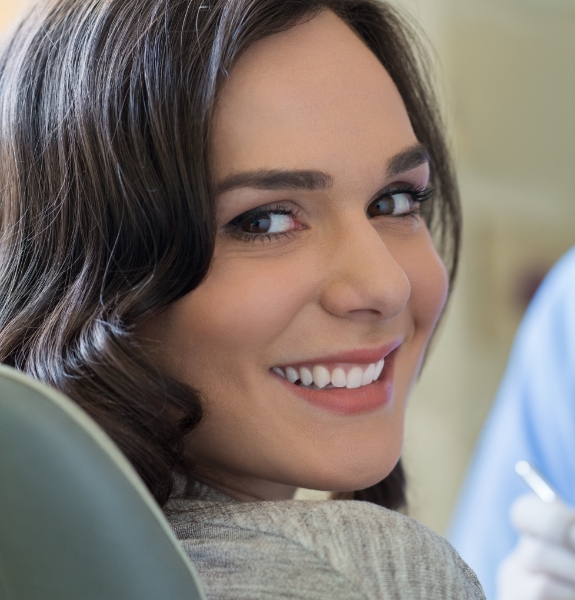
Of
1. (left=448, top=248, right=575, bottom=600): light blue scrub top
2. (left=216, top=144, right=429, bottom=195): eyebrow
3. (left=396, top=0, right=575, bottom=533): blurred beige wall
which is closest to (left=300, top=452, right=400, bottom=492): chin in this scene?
(left=216, top=144, right=429, bottom=195): eyebrow

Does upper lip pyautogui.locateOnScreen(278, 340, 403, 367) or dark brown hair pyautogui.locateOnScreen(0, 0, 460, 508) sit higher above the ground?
dark brown hair pyautogui.locateOnScreen(0, 0, 460, 508)

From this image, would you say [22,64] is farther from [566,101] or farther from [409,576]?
[566,101]

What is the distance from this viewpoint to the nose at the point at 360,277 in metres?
0.74

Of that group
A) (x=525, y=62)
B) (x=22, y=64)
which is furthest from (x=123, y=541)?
(x=525, y=62)

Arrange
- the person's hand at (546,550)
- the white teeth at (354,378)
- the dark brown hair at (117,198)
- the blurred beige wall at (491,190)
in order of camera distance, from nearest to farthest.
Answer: the dark brown hair at (117,198), the white teeth at (354,378), the person's hand at (546,550), the blurred beige wall at (491,190)

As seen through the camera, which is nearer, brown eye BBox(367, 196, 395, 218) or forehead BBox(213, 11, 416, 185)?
forehead BBox(213, 11, 416, 185)

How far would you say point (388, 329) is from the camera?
0.81 meters

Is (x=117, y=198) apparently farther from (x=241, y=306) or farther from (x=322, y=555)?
(x=322, y=555)

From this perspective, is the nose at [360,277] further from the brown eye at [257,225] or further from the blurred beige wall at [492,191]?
the blurred beige wall at [492,191]

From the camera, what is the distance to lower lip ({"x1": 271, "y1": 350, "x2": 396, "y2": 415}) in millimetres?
762

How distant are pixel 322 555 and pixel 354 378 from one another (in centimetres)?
25

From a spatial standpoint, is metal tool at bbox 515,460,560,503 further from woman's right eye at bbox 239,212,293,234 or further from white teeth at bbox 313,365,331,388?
woman's right eye at bbox 239,212,293,234

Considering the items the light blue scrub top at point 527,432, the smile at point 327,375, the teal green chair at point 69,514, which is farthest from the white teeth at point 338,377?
the light blue scrub top at point 527,432

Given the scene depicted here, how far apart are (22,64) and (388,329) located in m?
0.44
